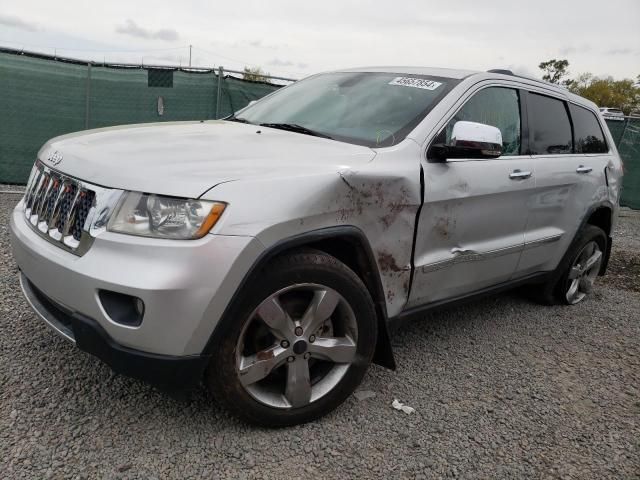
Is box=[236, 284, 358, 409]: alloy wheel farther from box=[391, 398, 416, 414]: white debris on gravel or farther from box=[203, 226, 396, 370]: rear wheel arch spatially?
box=[391, 398, 416, 414]: white debris on gravel

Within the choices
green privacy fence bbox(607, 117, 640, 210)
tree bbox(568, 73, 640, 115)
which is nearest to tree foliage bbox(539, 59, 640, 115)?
tree bbox(568, 73, 640, 115)

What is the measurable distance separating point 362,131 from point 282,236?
0.99 meters

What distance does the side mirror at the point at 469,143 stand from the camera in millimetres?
2678

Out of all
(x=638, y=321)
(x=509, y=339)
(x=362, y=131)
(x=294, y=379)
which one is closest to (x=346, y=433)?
(x=294, y=379)

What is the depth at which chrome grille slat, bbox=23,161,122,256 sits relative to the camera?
2.07 meters

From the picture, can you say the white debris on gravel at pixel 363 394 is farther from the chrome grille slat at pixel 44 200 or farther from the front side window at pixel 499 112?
the chrome grille slat at pixel 44 200

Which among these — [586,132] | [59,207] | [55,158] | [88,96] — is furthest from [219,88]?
[59,207]

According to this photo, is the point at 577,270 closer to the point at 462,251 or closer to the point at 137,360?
the point at 462,251

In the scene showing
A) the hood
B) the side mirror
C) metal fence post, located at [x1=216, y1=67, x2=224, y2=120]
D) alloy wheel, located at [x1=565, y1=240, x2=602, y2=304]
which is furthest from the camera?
metal fence post, located at [x1=216, y1=67, x2=224, y2=120]

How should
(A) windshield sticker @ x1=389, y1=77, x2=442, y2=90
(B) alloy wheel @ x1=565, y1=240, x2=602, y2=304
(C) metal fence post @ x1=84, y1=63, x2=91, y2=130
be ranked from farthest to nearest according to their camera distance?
(C) metal fence post @ x1=84, y1=63, x2=91, y2=130 → (B) alloy wheel @ x1=565, y1=240, x2=602, y2=304 → (A) windshield sticker @ x1=389, y1=77, x2=442, y2=90

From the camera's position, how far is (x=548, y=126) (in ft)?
12.5

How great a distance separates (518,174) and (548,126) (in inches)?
29.9

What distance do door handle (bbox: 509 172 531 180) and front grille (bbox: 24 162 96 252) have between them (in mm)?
2358

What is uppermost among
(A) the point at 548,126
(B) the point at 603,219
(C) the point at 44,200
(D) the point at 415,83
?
(D) the point at 415,83
